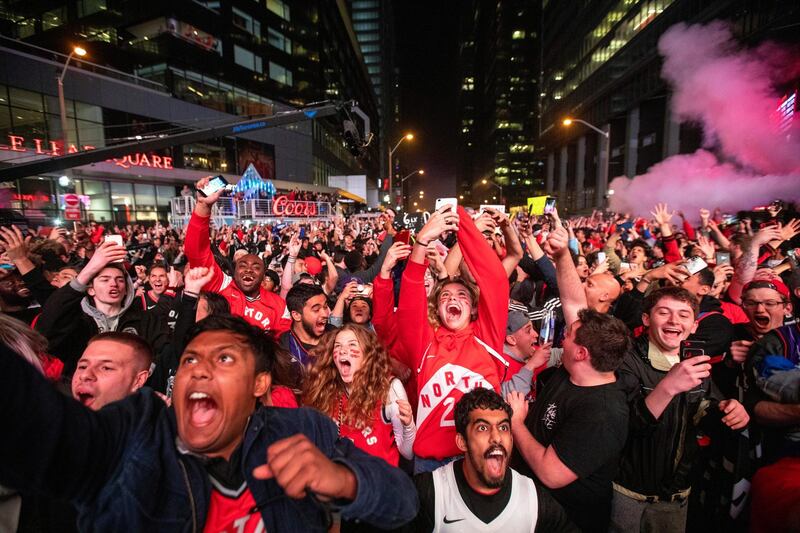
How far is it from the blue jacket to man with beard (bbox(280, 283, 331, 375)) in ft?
6.89

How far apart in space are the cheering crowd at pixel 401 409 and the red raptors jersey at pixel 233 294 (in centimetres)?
4

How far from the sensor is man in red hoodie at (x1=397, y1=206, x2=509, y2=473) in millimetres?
2637

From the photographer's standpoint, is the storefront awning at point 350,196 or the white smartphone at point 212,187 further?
the storefront awning at point 350,196

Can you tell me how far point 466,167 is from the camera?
192m

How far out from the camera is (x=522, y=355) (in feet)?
11.5

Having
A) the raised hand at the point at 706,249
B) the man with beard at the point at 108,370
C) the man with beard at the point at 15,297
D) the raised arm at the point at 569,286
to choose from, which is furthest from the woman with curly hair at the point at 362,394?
the raised hand at the point at 706,249

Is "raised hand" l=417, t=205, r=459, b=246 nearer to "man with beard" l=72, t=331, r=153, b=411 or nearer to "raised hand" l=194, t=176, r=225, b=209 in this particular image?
"man with beard" l=72, t=331, r=153, b=411

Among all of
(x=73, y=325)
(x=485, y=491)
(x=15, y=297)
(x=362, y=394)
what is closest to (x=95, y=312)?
(x=73, y=325)

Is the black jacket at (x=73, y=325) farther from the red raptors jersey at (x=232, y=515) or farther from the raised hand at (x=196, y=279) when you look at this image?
the red raptors jersey at (x=232, y=515)

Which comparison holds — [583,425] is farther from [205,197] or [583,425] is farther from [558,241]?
[205,197]

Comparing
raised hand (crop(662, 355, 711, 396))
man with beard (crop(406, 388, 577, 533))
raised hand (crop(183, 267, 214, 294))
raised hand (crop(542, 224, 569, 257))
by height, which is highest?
raised hand (crop(542, 224, 569, 257))

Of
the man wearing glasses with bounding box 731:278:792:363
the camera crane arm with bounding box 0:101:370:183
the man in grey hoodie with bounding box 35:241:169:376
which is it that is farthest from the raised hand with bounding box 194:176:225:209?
the camera crane arm with bounding box 0:101:370:183

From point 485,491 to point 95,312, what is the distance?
151 inches

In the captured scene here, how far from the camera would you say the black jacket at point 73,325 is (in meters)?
2.87
